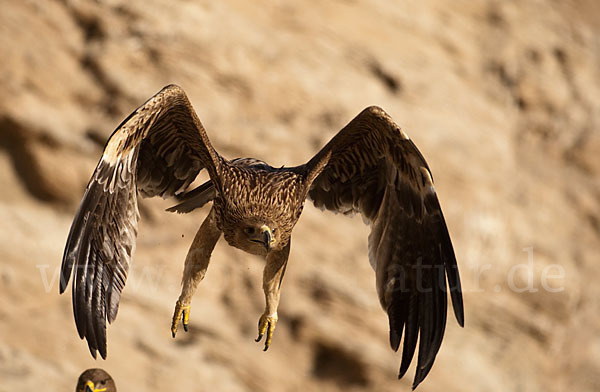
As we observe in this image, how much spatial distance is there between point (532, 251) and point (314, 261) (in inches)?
120

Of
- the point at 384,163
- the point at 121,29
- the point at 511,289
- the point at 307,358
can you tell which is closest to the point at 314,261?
the point at 307,358

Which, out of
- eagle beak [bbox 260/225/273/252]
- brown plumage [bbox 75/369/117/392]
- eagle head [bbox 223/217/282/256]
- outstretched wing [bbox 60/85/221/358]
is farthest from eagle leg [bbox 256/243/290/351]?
brown plumage [bbox 75/369/117/392]

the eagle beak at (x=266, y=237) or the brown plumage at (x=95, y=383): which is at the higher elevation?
the eagle beak at (x=266, y=237)

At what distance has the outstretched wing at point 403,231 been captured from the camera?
4.36 metres

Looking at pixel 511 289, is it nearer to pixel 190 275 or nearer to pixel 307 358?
pixel 307 358

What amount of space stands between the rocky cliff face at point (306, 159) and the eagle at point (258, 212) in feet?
14.3

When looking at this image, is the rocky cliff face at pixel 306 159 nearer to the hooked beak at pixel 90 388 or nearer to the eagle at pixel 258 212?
the hooked beak at pixel 90 388

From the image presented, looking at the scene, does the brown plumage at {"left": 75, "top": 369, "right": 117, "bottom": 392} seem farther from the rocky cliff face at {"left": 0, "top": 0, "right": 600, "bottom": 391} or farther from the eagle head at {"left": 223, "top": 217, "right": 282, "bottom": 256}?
the rocky cliff face at {"left": 0, "top": 0, "right": 600, "bottom": 391}

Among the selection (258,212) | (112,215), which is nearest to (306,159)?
(258,212)

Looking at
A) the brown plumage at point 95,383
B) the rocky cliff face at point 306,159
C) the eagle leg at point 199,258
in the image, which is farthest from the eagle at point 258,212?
the rocky cliff face at point 306,159

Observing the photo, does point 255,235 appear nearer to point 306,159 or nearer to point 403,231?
point 403,231

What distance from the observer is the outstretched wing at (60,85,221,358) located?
3922 millimetres

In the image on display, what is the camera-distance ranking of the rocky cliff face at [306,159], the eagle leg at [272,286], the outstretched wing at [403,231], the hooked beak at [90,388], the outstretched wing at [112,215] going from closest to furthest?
the outstretched wing at [112,215] < the outstretched wing at [403,231] < the eagle leg at [272,286] < the hooked beak at [90,388] < the rocky cliff face at [306,159]

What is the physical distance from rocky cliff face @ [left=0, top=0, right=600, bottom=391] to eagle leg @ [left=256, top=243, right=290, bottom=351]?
4.46 m
